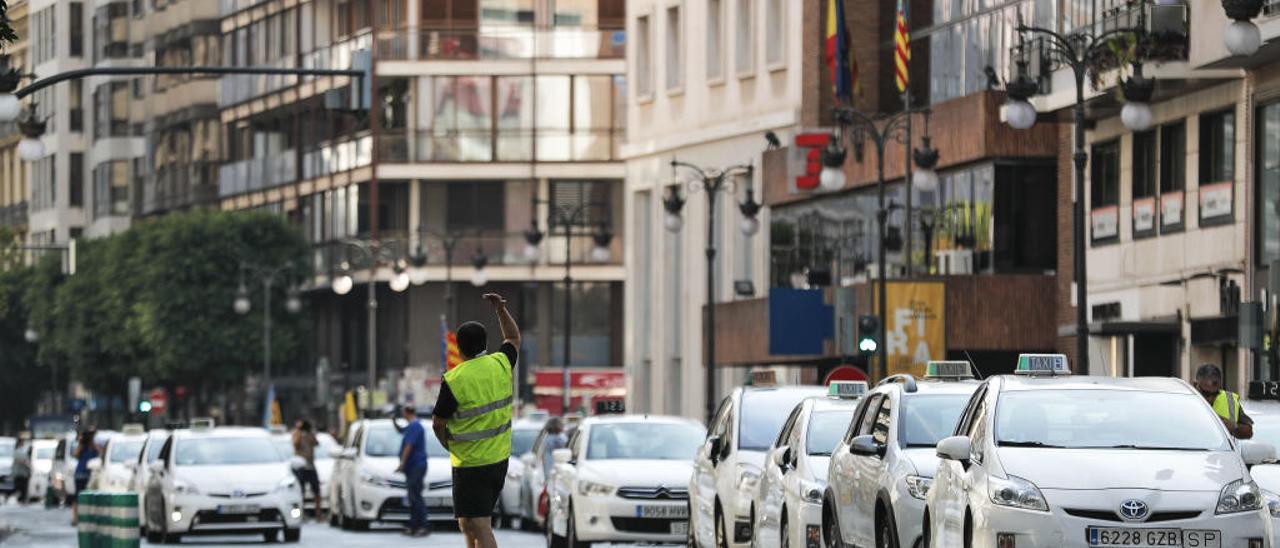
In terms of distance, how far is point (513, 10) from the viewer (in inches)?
3706

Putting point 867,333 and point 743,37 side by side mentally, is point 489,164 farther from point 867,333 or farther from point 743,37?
point 867,333

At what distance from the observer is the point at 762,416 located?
1041 inches

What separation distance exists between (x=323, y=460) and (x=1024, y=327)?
12.0 meters

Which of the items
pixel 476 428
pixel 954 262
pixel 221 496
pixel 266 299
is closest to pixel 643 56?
pixel 266 299

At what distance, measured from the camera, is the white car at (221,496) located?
36.8 m

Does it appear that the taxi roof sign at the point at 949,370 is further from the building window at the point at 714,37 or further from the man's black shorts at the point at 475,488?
the building window at the point at 714,37

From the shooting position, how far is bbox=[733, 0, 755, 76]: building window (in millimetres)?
68375

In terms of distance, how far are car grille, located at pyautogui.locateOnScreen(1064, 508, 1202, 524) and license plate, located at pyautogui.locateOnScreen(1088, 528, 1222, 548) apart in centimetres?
7

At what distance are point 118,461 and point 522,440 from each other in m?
5.90

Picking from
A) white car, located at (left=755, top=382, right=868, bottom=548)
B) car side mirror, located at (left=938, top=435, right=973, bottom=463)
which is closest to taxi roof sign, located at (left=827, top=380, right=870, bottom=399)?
white car, located at (left=755, top=382, right=868, bottom=548)

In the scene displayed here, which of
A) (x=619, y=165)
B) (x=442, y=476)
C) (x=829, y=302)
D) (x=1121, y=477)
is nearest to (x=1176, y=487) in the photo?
(x=1121, y=477)

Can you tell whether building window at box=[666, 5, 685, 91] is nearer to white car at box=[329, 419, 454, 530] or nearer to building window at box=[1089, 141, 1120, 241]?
building window at box=[1089, 141, 1120, 241]

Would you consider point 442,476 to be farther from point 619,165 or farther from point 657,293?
point 619,165

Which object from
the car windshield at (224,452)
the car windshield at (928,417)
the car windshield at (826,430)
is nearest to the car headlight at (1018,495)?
the car windshield at (928,417)
